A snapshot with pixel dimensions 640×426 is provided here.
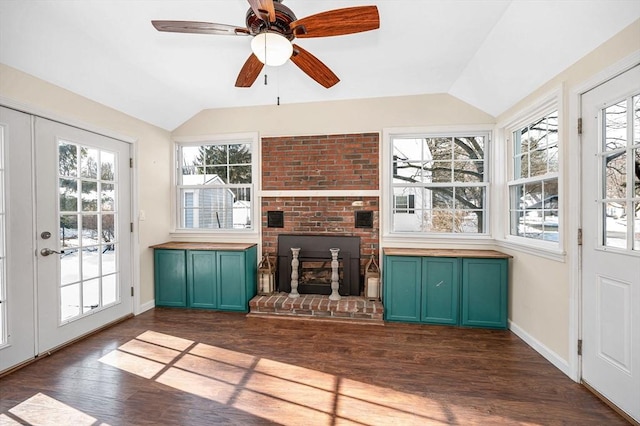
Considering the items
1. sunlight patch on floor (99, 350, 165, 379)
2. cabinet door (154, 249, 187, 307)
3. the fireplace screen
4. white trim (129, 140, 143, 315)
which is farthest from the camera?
the fireplace screen

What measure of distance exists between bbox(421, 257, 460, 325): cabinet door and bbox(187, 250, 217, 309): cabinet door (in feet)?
8.22

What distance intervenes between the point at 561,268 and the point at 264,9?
2799 millimetres

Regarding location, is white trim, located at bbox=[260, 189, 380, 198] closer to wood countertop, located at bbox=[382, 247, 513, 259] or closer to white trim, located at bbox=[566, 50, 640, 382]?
wood countertop, located at bbox=[382, 247, 513, 259]

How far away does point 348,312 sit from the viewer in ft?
10.4

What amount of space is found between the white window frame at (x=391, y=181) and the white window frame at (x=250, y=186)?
1650mm

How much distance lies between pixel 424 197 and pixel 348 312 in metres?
1.69

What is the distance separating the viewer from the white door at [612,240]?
172 cm

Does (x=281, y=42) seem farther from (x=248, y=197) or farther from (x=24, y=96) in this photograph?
(x=248, y=197)

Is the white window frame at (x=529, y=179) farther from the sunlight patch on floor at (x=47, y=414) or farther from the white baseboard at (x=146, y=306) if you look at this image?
the white baseboard at (x=146, y=306)

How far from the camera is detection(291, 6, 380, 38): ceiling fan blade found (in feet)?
4.85

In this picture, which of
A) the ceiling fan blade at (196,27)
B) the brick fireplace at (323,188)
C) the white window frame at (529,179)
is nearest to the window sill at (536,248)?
the white window frame at (529,179)

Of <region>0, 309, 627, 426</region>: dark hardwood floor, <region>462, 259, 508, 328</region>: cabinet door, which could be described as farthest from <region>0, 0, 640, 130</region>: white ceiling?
<region>0, 309, 627, 426</region>: dark hardwood floor

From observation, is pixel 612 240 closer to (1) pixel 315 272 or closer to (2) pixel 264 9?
(2) pixel 264 9

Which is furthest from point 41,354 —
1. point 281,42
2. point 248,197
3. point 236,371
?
point 281,42
